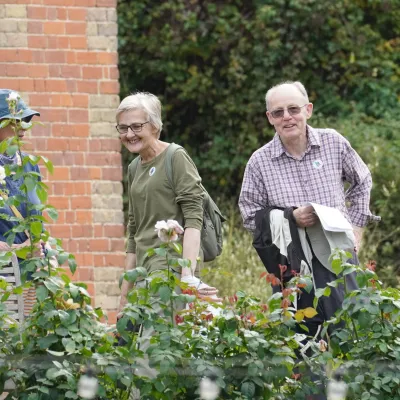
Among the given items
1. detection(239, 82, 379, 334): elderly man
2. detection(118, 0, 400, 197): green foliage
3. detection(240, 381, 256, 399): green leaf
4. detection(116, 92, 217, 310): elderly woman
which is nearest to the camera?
detection(240, 381, 256, 399): green leaf

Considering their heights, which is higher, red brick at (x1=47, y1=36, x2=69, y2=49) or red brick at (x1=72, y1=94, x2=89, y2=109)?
red brick at (x1=47, y1=36, x2=69, y2=49)

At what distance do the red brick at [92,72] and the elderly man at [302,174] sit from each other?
2.58 meters

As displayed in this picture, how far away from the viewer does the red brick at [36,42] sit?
25.9 feet

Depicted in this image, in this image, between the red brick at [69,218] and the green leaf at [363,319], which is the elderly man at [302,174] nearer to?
the green leaf at [363,319]

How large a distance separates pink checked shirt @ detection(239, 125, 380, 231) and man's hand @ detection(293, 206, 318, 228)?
0.13 metres

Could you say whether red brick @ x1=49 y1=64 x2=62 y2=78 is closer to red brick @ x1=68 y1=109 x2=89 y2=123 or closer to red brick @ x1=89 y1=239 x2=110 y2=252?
red brick @ x1=68 y1=109 x2=89 y2=123

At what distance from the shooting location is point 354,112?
12508 mm

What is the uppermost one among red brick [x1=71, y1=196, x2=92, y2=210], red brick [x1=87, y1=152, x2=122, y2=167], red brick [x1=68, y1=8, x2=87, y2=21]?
red brick [x1=68, y1=8, x2=87, y2=21]

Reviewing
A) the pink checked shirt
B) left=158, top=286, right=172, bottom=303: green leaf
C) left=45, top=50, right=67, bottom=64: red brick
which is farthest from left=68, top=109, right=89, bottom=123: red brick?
left=158, top=286, right=172, bottom=303: green leaf

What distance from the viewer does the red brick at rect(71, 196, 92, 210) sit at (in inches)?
312

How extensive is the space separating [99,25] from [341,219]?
127 inches

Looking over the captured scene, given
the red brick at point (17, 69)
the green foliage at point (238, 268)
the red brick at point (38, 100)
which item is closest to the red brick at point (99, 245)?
the red brick at point (38, 100)

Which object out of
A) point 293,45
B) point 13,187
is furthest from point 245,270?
point 13,187

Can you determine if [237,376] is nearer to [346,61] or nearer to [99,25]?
[99,25]
